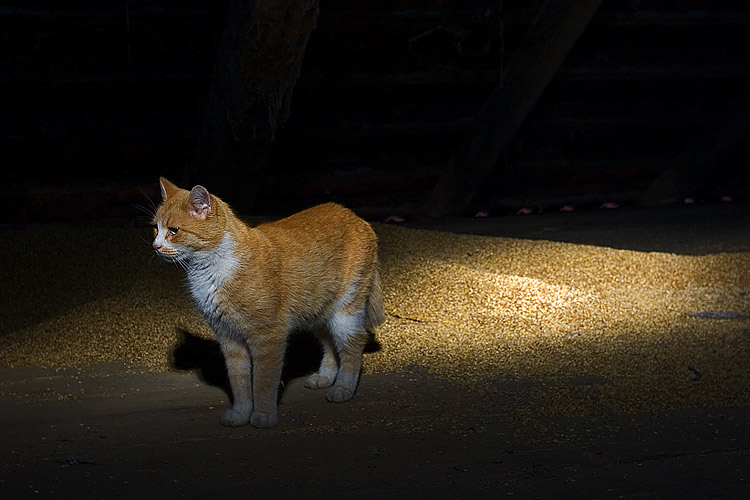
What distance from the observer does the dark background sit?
5148 millimetres

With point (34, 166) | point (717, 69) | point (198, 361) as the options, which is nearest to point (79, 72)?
point (34, 166)

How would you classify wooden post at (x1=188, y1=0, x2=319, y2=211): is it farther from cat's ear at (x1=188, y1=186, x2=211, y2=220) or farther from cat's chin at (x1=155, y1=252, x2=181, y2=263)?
cat's chin at (x1=155, y1=252, x2=181, y2=263)

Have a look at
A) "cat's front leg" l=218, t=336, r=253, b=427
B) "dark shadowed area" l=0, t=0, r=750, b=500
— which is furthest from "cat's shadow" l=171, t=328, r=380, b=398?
"cat's front leg" l=218, t=336, r=253, b=427

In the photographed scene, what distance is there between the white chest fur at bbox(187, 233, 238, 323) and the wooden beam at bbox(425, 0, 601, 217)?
3322 mm

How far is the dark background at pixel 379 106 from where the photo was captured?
515 cm

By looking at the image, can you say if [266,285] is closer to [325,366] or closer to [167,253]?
[167,253]

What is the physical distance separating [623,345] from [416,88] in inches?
120

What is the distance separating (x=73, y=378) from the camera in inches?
131

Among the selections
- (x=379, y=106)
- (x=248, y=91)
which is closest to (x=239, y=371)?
(x=248, y=91)

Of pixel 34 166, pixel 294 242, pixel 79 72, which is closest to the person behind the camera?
pixel 294 242

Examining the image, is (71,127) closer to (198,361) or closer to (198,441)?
(198,361)

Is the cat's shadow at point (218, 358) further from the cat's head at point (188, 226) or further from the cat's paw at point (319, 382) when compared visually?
the cat's head at point (188, 226)

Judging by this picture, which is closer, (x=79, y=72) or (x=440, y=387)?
(x=440, y=387)

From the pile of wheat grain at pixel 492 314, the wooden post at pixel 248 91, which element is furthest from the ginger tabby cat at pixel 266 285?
the wooden post at pixel 248 91
